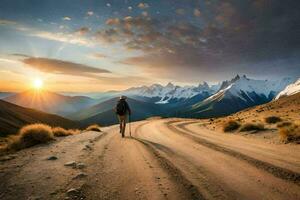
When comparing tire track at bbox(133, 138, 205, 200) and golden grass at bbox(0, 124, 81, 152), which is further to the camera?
golden grass at bbox(0, 124, 81, 152)

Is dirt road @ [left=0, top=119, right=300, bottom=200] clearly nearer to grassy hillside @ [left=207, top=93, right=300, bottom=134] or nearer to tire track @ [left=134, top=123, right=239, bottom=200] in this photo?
tire track @ [left=134, top=123, right=239, bottom=200]

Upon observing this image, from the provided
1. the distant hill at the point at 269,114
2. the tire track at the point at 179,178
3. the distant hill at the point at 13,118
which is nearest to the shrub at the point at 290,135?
the distant hill at the point at 269,114

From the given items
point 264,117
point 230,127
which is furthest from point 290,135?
point 264,117

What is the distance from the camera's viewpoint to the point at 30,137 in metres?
15.9

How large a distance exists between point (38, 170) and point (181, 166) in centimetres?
511

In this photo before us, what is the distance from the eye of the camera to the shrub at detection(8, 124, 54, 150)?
14773mm

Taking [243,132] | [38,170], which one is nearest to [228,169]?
[38,170]

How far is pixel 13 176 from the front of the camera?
323 inches

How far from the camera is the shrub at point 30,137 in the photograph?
48.5 ft

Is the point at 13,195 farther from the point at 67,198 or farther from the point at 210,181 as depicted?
the point at 210,181

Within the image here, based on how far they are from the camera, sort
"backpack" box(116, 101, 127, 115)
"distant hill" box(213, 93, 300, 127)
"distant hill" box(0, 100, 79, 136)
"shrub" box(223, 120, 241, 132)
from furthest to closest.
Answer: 1. "distant hill" box(0, 100, 79, 136)
2. "distant hill" box(213, 93, 300, 127)
3. "shrub" box(223, 120, 241, 132)
4. "backpack" box(116, 101, 127, 115)

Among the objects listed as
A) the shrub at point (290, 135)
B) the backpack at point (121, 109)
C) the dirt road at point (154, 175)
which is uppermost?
the backpack at point (121, 109)

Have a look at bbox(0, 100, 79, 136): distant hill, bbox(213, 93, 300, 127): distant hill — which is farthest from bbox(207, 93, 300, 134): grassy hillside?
bbox(0, 100, 79, 136): distant hill

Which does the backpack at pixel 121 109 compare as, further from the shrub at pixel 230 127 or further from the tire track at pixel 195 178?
the tire track at pixel 195 178
